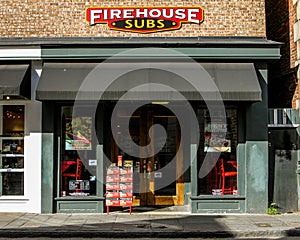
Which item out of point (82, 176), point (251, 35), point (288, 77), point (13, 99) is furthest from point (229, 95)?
point (13, 99)

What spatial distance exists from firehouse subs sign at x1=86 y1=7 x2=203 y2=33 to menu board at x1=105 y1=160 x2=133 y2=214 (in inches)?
148

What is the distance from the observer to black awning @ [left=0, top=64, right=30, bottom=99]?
11.5 m

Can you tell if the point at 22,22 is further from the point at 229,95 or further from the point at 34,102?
the point at 229,95

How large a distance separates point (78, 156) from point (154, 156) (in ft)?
7.31

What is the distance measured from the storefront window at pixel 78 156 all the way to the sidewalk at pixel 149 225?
0.90 metres

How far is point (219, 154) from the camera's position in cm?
1280

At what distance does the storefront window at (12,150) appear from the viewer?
41.9 feet

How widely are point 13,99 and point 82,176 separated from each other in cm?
273

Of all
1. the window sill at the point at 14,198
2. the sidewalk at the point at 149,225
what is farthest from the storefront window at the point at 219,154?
the window sill at the point at 14,198

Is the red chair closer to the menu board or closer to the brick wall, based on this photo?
the menu board

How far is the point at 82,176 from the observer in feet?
42.1

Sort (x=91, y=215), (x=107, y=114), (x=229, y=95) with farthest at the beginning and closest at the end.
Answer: (x=107, y=114), (x=91, y=215), (x=229, y=95)

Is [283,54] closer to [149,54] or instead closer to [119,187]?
[149,54]

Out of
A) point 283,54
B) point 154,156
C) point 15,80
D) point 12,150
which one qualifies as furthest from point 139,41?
point 283,54
